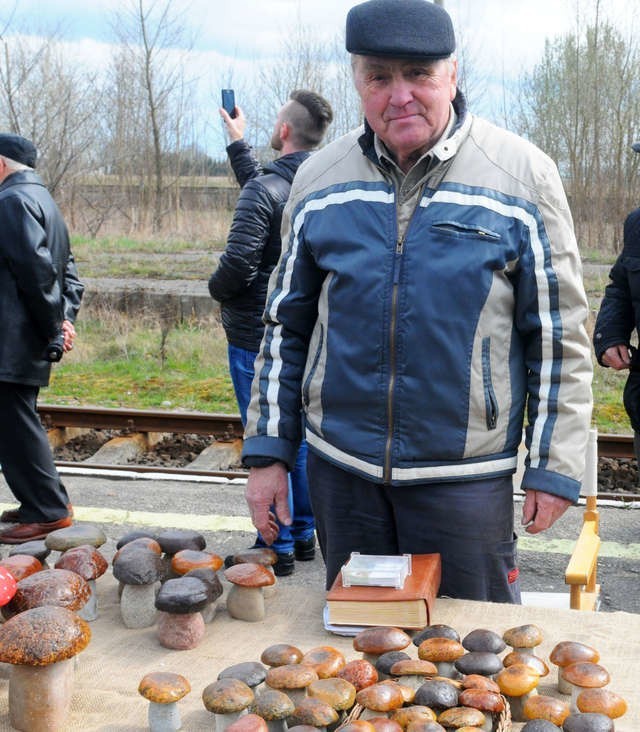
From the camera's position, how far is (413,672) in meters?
1.84

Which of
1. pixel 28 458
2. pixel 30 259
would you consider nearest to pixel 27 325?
pixel 30 259

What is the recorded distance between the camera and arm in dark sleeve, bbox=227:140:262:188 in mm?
5055

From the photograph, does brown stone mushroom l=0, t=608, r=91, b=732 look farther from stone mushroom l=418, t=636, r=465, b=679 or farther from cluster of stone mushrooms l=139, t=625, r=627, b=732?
stone mushroom l=418, t=636, r=465, b=679

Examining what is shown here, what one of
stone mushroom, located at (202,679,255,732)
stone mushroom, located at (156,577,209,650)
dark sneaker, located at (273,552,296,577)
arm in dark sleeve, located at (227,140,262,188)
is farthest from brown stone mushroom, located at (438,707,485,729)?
arm in dark sleeve, located at (227,140,262,188)

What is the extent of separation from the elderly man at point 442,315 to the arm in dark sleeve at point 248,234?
2018 mm

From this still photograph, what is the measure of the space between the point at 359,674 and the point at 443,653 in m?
0.19

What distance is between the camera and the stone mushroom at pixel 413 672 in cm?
184

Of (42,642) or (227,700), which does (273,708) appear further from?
(42,642)

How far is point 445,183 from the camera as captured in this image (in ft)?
8.09

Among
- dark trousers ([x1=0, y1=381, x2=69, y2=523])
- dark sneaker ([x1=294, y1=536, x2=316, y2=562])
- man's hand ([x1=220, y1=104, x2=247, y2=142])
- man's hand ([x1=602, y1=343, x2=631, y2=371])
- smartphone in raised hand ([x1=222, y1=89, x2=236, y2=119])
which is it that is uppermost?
smartphone in raised hand ([x1=222, y1=89, x2=236, y2=119])

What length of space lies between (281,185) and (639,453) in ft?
7.58

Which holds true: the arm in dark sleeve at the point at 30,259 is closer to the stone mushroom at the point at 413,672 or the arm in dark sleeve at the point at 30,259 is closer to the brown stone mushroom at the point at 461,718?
the stone mushroom at the point at 413,672

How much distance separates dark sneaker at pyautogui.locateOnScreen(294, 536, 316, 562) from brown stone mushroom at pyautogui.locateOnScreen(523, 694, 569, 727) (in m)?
3.39

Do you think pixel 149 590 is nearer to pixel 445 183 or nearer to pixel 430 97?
pixel 445 183
